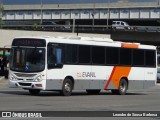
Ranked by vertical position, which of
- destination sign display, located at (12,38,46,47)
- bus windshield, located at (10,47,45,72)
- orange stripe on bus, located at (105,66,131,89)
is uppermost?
destination sign display, located at (12,38,46,47)

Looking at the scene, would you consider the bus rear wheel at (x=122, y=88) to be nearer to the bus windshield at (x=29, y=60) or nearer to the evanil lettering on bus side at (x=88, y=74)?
the evanil lettering on bus side at (x=88, y=74)

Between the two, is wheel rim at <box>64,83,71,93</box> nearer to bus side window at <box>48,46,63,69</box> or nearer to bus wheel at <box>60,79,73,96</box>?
bus wheel at <box>60,79,73,96</box>

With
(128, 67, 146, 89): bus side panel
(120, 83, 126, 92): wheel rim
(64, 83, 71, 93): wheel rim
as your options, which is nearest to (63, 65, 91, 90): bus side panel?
(64, 83, 71, 93): wheel rim

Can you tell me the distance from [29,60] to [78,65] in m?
2.77

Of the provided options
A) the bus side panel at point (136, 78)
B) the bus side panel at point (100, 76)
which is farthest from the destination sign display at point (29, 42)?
the bus side panel at point (136, 78)

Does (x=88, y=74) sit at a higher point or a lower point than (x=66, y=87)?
higher

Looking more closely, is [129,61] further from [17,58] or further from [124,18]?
[124,18]

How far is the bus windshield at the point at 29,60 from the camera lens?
2655 centimetres

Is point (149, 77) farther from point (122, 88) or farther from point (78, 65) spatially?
point (78, 65)

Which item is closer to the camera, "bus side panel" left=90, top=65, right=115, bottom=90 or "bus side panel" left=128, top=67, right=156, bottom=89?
"bus side panel" left=90, top=65, right=115, bottom=90

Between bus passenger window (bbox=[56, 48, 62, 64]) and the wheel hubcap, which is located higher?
bus passenger window (bbox=[56, 48, 62, 64])

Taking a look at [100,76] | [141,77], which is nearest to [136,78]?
[141,77]

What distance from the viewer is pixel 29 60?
1053 inches

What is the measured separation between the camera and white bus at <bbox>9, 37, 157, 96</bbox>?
26625 millimetres
